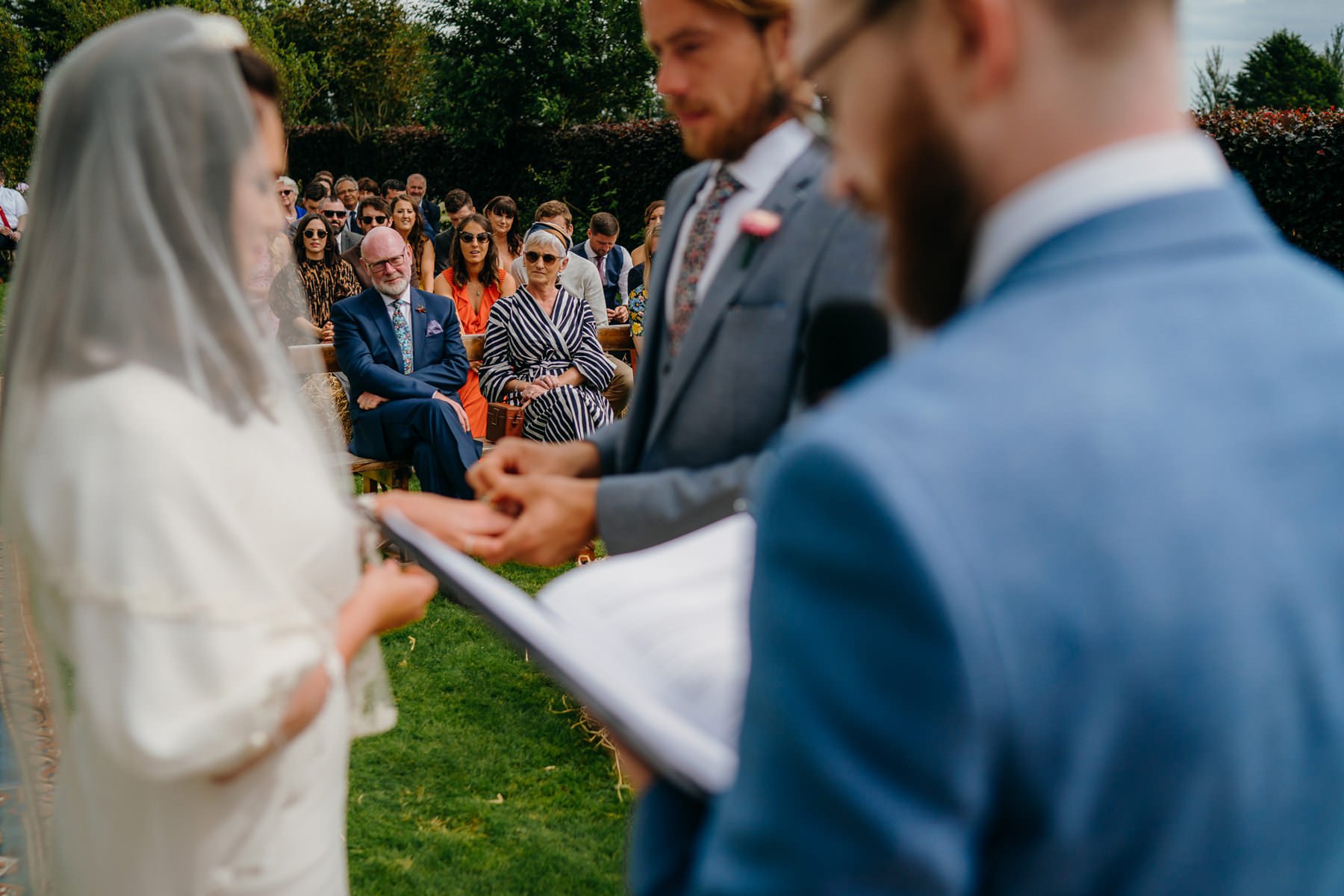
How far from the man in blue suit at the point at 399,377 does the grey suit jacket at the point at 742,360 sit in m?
4.44

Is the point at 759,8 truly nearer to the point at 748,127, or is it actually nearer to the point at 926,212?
the point at 748,127

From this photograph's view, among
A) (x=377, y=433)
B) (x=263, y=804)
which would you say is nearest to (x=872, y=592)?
(x=263, y=804)

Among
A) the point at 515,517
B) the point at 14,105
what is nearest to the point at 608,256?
the point at 515,517

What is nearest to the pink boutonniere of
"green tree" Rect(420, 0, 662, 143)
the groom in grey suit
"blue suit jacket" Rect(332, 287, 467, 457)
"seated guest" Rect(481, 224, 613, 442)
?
the groom in grey suit

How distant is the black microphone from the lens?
1438 mm

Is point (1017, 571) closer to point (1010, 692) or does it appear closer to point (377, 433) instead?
point (1010, 692)

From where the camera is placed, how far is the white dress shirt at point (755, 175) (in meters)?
1.83

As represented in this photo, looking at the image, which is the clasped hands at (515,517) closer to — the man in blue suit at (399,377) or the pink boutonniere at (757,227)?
the pink boutonniere at (757,227)

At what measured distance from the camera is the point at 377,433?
6.18 metres

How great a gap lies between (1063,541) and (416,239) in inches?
412

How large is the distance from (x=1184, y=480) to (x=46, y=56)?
A: 40004 millimetres

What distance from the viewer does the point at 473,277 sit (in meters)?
8.34

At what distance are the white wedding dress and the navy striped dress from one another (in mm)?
4620

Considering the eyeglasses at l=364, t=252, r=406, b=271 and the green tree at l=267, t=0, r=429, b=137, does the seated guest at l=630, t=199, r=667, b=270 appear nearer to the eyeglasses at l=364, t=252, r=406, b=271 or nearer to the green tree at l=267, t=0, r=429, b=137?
the eyeglasses at l=364, t=252, r=406, b=271
